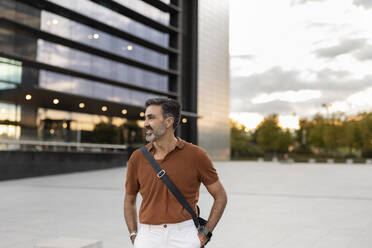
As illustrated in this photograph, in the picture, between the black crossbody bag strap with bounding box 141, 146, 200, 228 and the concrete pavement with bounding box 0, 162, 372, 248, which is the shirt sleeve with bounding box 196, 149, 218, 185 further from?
the concrete pavement with bounding box 0, 162, 372, 248

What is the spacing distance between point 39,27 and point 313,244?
32444 mm

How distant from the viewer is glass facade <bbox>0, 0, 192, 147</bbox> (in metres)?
32.2

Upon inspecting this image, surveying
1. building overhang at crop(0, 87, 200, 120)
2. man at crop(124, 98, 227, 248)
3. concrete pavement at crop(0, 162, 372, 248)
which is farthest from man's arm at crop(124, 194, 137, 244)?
building overhang at crop(0, 87, 200, 120)

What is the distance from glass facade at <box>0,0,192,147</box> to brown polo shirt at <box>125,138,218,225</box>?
82.6 ft

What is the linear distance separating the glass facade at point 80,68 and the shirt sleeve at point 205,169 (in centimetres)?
2528

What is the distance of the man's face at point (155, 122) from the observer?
2.99 metres

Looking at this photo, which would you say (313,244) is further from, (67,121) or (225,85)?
(225,85)

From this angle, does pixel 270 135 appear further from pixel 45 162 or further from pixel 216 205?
pixel 216 205

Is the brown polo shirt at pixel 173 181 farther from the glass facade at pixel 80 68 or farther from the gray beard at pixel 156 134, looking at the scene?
the glass facade at pixel 80 68

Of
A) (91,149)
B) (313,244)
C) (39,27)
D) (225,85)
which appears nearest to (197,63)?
(225,85)

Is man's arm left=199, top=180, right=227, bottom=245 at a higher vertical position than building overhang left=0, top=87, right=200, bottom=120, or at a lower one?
lower

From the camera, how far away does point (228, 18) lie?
62.9 m

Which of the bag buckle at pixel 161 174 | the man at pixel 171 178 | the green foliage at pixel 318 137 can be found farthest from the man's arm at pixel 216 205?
the green foliage at pixel 318 137

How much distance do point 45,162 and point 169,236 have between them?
2282cm
